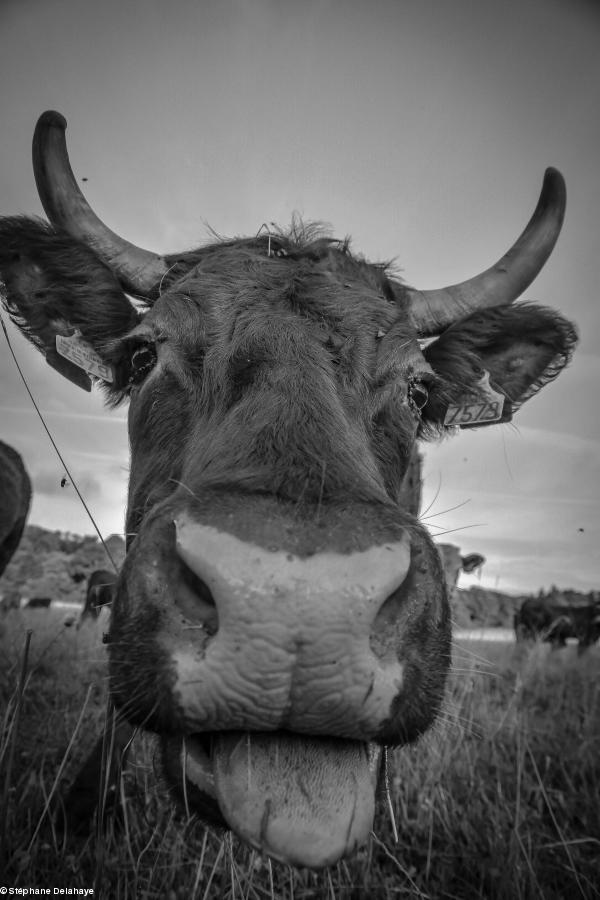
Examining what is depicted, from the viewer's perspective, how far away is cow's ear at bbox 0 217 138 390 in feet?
10.5

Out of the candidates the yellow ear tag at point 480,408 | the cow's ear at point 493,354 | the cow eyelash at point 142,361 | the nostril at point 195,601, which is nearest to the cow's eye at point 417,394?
the cow's ear at point 493,354

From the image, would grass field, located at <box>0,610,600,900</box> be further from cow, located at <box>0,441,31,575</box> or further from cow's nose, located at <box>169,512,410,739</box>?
cow, located at <box>0,441,31,575</box>

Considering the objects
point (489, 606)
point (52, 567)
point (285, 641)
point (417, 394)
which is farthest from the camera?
point (489, 606)

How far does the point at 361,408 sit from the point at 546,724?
4706 millimetres

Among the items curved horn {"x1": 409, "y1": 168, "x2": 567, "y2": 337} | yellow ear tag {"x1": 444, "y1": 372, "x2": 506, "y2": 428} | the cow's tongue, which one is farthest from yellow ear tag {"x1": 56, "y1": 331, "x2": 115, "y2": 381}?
the cow's tongue

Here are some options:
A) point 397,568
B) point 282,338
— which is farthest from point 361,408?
point 397,568

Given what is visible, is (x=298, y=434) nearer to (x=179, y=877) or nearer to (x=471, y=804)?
(x=179, y=877)

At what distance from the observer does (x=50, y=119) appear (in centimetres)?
347

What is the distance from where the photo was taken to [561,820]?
3.31 meters

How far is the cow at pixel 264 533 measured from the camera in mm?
1429

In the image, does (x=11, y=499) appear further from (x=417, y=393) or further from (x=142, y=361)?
(x=417, y=393)

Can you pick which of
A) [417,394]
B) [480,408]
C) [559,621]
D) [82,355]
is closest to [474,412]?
[480,408]

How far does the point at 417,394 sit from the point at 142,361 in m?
1.55

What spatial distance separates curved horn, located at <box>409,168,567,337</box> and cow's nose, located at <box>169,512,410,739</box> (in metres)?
2.96
